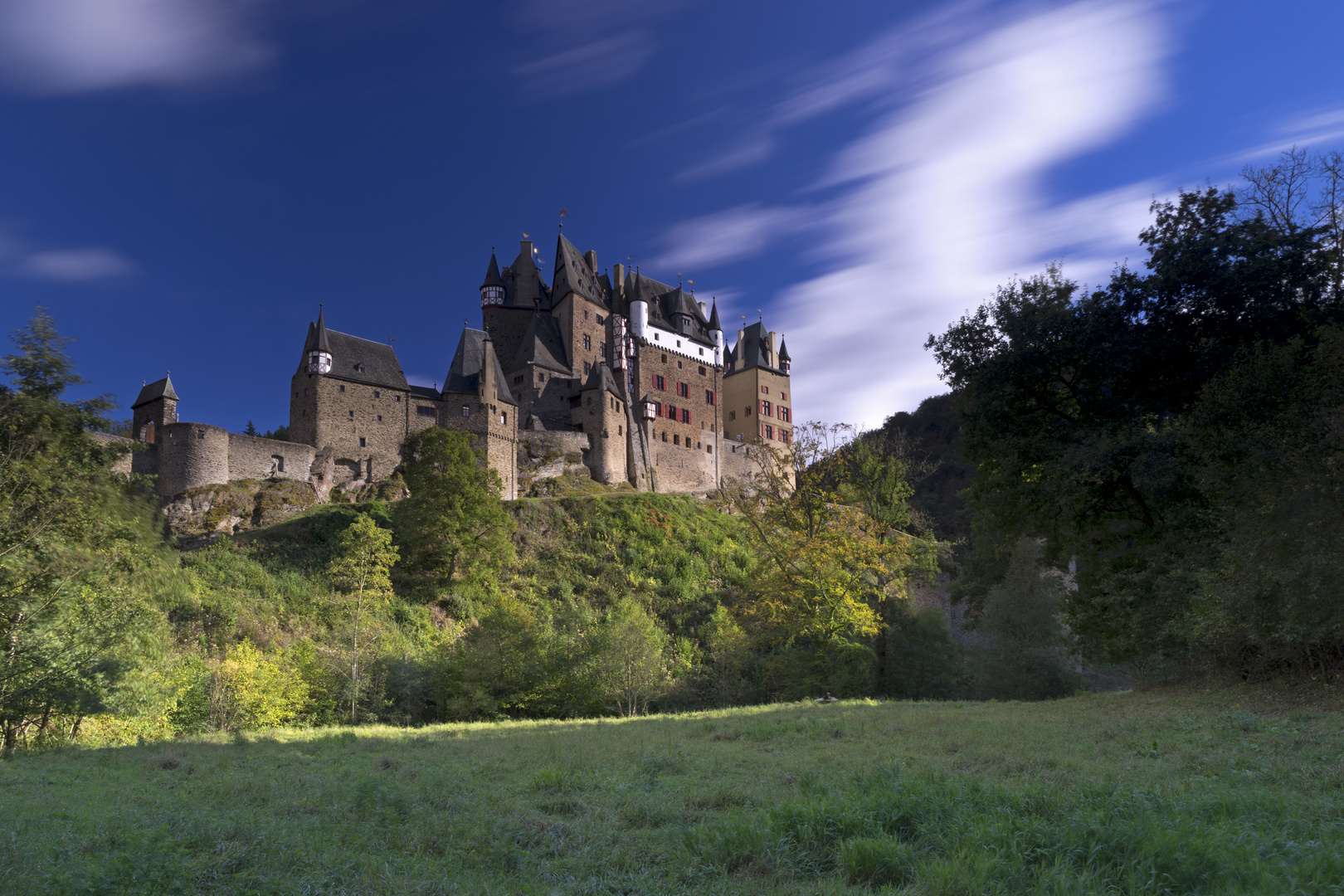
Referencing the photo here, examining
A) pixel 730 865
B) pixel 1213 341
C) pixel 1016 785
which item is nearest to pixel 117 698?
pixel 730 865

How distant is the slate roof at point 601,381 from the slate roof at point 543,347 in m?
3.42

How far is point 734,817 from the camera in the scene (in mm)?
6398

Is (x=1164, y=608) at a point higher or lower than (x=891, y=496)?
lower

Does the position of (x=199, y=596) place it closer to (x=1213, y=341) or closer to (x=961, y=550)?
(x=1213, y=341)

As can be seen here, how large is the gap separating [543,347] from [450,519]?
3208 centimetres

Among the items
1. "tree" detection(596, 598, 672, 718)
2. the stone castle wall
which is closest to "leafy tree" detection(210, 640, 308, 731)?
"tree" detection(596, 598, 672, 718)

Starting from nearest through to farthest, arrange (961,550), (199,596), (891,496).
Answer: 1. (199,596)
2. (891,496)
3. (961,550)

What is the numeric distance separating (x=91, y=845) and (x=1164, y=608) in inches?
719

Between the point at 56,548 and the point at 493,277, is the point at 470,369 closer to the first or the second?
the point at 493,277

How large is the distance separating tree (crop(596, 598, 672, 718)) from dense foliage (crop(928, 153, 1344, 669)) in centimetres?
1395

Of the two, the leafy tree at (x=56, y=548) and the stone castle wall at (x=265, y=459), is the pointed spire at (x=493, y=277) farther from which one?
the leafy tree at (x=56, y=548)

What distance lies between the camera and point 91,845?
19.0 feet

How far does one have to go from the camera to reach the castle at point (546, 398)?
163 feet

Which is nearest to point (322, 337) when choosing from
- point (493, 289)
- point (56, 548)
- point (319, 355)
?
point (319, 355)
